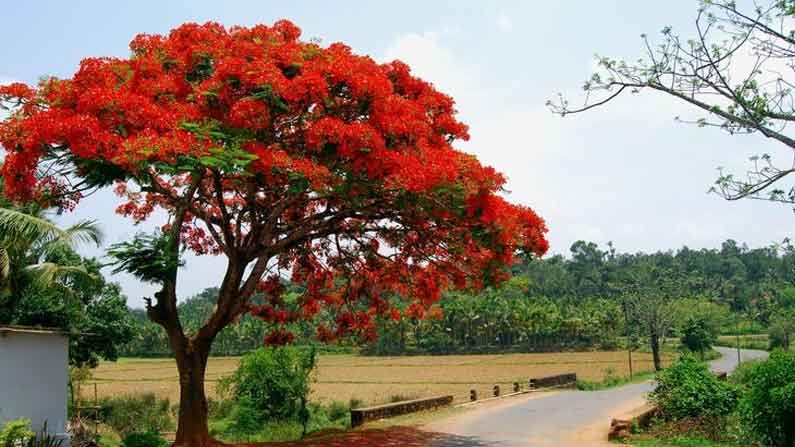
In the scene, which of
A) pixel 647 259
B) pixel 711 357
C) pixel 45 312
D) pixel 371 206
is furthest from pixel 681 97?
pixel 647 259

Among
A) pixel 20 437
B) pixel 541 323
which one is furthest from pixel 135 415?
pixel 541 323

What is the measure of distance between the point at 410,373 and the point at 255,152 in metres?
43.6

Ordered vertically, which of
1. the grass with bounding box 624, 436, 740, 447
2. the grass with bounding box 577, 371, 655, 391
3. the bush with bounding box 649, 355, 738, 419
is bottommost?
the grass with bounding box 577, 371, 655, 391

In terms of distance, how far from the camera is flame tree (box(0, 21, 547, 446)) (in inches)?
434

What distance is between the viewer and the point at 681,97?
7824 millimetres

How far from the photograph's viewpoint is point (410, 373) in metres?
53.2

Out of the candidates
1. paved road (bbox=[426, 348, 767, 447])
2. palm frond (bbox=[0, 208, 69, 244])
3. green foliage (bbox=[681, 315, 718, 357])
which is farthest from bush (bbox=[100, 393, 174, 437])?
green foliage (bbox=[681, 315, 718, 357])

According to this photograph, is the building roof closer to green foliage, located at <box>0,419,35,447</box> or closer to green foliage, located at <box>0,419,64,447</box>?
green foliage, located at <box>0,419,64,447</box>

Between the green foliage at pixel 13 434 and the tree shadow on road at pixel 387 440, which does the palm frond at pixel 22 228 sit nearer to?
the green foliage at pixel 13 434

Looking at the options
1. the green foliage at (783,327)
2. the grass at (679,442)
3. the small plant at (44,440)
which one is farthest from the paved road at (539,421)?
the green foliage at (783,327)

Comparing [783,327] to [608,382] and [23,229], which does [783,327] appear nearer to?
[608,382]

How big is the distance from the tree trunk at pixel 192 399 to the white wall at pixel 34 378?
210 cm

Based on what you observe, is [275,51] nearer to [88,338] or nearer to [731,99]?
[731,99]

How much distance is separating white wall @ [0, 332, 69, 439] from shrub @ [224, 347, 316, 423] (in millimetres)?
5224
